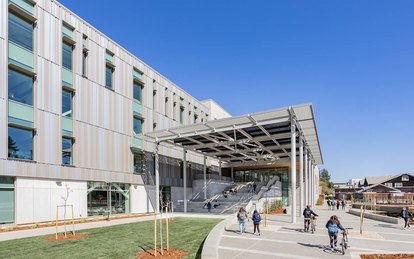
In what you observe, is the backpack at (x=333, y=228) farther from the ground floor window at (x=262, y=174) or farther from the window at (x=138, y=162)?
the ground floor window at (x=262, y=174)

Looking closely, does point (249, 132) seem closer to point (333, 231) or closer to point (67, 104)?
point (67, 104)

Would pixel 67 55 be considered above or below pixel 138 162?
above

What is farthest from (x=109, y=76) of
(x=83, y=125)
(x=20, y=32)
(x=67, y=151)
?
(x=20, y=32)

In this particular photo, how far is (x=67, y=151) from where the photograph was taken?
24.6 meters

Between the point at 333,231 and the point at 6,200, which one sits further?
the point at 6,200

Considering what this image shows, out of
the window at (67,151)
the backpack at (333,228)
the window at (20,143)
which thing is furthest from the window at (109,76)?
the backpack at (333,228)

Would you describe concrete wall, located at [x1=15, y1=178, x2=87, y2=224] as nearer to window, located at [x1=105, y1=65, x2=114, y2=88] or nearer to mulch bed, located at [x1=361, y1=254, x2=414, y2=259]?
window, located at [x1=105, y1=65, x2=114, y2=88]

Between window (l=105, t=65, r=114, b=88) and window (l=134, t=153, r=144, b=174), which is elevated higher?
window (l=105, t=65, r=114, b=88)

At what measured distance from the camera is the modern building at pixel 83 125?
20969 millimetres

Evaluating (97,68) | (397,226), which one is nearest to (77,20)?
Answer: (97,68)

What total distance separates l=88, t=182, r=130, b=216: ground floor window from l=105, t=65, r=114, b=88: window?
8932 mm

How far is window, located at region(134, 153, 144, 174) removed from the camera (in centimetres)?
3234

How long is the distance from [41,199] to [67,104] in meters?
7.27

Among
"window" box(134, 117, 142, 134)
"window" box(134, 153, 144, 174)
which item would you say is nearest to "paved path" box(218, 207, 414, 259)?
"window" box(134, 153, 144, 174)
